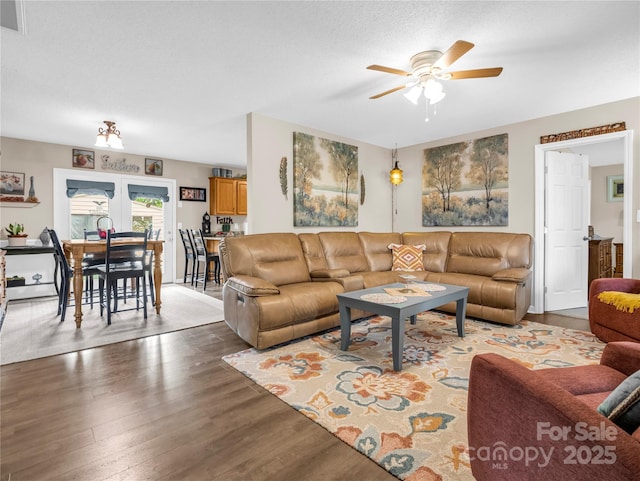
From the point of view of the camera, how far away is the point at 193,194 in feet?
22.3

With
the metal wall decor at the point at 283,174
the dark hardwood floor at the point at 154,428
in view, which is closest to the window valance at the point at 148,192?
the metal wall decor at the point at 283,174

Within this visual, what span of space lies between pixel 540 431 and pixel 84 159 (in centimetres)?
683

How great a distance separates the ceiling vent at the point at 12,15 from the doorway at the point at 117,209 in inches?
128

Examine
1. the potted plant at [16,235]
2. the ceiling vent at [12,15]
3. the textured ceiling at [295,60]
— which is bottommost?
the potted plant at [16,235]

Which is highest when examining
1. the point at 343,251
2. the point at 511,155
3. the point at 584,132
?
the point at 584,132

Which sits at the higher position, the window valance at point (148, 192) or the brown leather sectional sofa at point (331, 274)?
the window valance at point (148, 192)

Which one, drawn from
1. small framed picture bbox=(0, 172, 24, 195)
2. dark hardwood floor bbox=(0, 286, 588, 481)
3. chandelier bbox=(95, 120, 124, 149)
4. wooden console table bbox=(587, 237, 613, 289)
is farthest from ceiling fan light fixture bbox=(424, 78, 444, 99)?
small framed picture bbox=(0, 172, 24, 195)

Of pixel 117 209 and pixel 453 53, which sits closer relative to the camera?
pixel 453 53

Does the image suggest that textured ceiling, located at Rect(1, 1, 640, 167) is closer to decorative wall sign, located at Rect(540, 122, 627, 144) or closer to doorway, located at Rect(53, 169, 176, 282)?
decorative wall sign, located at Rect(540, 122, 627, 144)

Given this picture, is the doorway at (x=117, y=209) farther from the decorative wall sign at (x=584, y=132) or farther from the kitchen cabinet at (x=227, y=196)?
the decorative wall sign at (x=584, y=132)

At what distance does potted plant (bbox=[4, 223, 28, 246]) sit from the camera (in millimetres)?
4734

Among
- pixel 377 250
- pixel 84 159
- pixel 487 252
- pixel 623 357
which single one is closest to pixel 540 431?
pixel 623 357

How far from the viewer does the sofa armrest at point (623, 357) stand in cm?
130

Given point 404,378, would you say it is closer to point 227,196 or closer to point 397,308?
point 397,308
